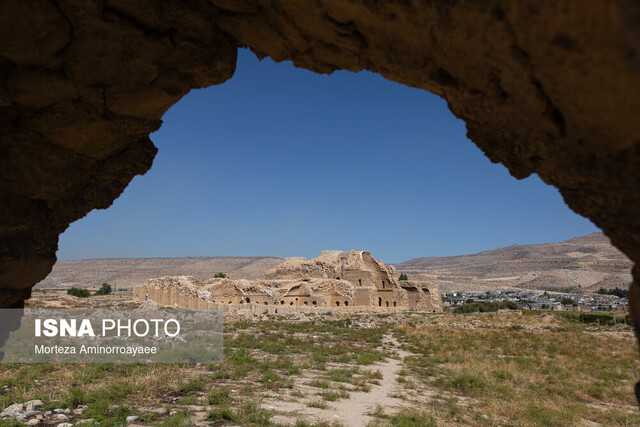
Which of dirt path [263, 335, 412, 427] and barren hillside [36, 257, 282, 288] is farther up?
barren hillside [36, 257, 282, 288]

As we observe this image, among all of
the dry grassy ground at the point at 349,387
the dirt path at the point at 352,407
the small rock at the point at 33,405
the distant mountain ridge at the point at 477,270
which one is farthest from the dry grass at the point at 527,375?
the distant mountain ridge at the point at 477,270

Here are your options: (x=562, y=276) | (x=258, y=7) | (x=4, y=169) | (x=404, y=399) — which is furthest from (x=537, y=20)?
(x=562, y=276)

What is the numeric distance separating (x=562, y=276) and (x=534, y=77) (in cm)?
12468

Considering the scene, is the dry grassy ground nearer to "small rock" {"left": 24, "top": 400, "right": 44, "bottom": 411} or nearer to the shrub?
"small rock" {"left": 24, "top": 400, "right": 44, "bottom": 411}

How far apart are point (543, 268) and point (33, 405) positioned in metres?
139

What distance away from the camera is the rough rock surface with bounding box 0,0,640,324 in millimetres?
1709

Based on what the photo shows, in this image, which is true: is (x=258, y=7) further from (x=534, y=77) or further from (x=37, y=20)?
(x=534, y=77)

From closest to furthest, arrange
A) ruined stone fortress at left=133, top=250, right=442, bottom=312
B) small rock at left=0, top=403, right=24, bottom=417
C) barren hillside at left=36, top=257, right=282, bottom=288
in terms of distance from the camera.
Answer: small rock at left=0, top=403, right=24, bottom=417 < ruined stone fortress at left=133, top=250, right=442, bottom=312 < barren hillside at left=36, top=257, right=282, bottom=288

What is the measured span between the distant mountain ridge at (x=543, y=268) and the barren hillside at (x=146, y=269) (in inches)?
2185

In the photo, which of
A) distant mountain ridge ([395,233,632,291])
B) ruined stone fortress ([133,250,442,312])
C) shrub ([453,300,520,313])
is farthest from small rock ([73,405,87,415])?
distant mountain ridge ([395,233,632,291])

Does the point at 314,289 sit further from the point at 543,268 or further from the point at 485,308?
the point at 543,268

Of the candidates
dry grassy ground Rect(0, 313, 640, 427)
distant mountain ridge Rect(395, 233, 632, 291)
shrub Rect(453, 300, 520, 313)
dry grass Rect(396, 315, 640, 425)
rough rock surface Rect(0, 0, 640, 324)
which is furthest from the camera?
distant mountain ridge Rect(395, 233, 632, 291)

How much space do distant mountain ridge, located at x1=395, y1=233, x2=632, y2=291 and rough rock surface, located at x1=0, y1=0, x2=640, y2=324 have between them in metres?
76.3

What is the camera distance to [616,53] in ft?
4.90
